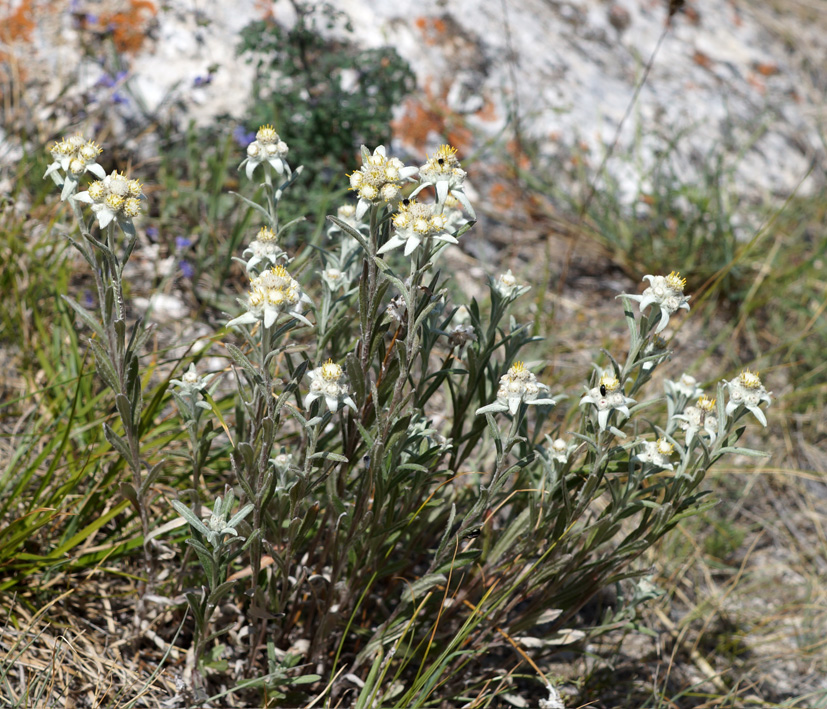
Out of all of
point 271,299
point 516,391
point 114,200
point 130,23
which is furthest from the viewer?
point 130,23

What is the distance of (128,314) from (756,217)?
3.72 metres

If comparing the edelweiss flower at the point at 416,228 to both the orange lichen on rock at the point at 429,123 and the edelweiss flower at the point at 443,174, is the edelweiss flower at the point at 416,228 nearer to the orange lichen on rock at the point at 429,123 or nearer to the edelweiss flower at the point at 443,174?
the edelweiss flower at the point at 443,174

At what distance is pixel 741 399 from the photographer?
1791 mm

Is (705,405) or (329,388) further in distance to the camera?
(705,405)

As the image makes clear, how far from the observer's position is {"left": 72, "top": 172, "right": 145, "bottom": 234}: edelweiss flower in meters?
1.61

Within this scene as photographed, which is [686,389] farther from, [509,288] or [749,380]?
[509,288]

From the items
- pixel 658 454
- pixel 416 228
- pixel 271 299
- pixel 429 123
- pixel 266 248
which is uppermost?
pixel 416 228

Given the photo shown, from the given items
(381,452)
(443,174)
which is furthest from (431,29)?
(381,452)

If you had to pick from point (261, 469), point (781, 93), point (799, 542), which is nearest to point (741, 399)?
point (261, 469)

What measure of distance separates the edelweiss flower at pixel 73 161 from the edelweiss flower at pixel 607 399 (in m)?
1.29

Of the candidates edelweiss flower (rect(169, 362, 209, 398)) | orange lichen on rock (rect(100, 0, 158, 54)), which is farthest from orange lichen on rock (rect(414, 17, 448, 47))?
edelweiss flower (rect(169, 362, 209, 398))

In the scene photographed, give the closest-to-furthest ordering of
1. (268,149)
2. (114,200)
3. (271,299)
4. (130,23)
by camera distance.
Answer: (271,299)
(114,200)
(268,149)
(130,23)

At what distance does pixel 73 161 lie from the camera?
1.67m

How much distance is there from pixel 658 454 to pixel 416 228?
35.6 inches
